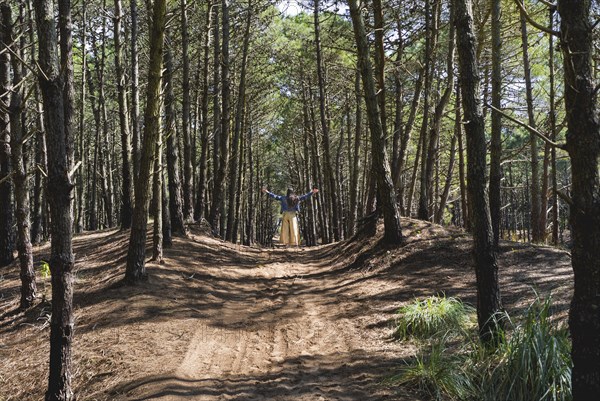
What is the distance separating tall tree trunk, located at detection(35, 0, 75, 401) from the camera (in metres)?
4.40

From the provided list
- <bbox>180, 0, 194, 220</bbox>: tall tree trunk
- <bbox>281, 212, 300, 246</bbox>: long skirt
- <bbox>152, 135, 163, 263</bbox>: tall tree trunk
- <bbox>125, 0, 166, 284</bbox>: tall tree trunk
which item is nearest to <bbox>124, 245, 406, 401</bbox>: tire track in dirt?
<bbox>125, 0, 166, 284</bbox>: tall tree trunk

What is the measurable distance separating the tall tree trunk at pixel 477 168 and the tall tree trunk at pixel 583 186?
182 centimetres

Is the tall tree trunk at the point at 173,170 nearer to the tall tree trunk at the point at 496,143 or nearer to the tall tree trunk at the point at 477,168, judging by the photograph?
the tall tree trunk at the point at 496,143

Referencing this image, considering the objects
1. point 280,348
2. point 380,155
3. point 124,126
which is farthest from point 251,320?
point 124,126

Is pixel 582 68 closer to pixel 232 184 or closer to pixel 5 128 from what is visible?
pixel 5 128

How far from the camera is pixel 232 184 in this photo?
17781mm

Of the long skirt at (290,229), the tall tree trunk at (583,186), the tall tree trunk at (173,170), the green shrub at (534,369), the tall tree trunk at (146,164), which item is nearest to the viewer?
the tall tree trunk at (583,186)

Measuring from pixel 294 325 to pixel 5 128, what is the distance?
725 cm

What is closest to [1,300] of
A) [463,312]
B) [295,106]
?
[463,312]

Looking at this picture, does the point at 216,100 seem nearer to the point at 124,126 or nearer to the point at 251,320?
the point at 124,126

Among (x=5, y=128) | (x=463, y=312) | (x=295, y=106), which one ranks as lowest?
(x=463, y=312)

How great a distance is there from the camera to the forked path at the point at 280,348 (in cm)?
476

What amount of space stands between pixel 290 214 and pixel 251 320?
913cm

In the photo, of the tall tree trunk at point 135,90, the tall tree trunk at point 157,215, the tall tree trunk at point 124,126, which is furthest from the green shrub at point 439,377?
the tall tree trunk at point 124,126
